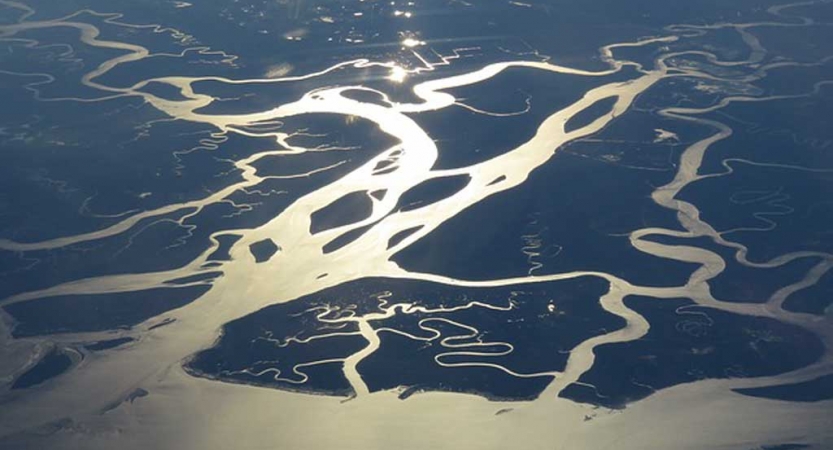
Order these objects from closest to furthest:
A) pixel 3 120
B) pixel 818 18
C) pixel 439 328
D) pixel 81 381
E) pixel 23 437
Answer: pixel 23 437, pixel 81 381, pixel 439 328, pixel 3 120, pixel 818 18

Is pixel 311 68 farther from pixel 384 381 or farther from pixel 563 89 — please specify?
pixel 384 381

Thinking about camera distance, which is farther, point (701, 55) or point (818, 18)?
point (818, 18)

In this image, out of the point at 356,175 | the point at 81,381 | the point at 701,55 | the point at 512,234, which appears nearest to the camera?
the point at 81,381

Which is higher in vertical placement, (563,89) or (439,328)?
(563,89)

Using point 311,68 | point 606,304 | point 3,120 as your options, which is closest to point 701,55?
point 311,68

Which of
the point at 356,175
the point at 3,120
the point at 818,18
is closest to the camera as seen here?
the point at 356,175

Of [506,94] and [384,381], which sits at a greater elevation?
[506,94]

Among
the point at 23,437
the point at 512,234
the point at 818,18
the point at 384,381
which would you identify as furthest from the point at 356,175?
the point at 818,18

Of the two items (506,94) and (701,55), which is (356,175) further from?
(701,55)

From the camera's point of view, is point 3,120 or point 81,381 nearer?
point 81,381
